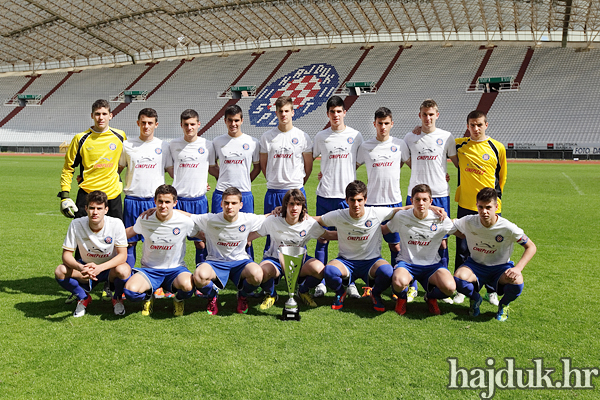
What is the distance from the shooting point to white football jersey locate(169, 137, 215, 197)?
5180 millimetres

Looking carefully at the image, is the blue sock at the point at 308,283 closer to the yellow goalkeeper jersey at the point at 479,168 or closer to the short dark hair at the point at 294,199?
the short dark hair at the point at 294,199

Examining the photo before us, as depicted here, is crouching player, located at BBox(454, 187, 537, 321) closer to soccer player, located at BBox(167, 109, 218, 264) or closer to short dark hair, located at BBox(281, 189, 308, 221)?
short dark hair, located at BBox(281, 189, 308, 221)

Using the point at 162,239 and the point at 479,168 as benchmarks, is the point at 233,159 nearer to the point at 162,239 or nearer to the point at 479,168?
the point at 162,239

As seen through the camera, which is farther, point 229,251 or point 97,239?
point 229,251

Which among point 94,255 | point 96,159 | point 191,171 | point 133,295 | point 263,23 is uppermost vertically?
point 263,23

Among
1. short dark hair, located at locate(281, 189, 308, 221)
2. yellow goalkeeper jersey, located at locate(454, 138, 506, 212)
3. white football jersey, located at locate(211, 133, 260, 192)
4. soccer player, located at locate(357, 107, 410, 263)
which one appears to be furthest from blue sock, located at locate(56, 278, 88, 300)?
yellow goalkeeper jersey, located at locate(454, 138, 506, 212)

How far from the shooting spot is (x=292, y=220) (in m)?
4.50

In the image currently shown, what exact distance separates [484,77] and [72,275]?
32.8 meters

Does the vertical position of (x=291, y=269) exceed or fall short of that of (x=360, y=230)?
it falls short

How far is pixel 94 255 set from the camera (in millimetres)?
4387

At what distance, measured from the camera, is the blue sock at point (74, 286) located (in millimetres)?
4254

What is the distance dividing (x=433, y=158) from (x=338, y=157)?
1.01 meters

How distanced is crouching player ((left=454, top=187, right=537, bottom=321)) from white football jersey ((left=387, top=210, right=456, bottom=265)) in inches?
7.1

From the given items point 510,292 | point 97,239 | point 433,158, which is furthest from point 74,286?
point 510,292
